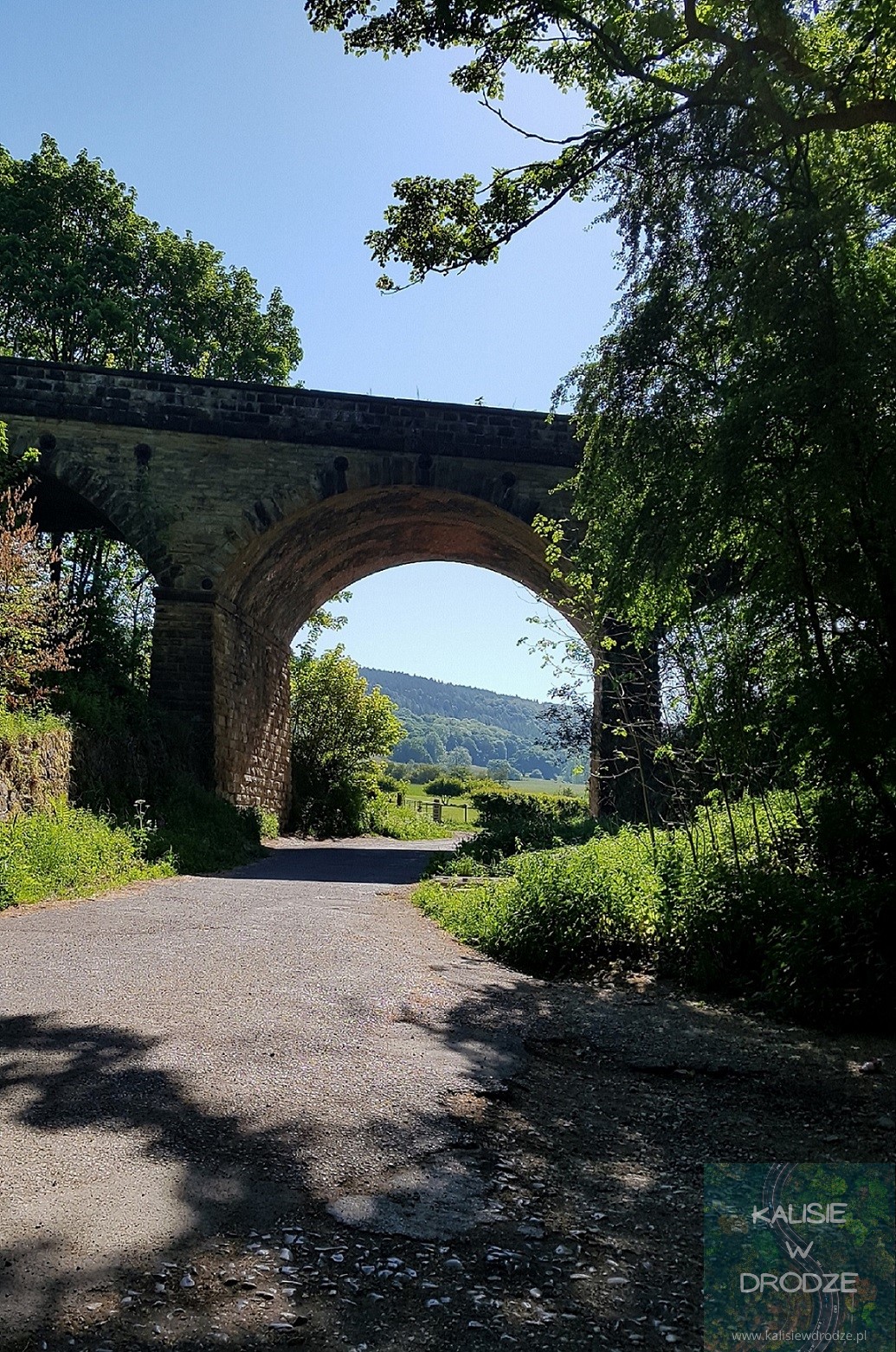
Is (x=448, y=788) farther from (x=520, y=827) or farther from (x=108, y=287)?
(x=520, y=827)

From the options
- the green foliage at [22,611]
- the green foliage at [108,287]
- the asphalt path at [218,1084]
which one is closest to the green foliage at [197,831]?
the green foliage at [22,611]

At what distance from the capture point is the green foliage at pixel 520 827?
41.1 feet

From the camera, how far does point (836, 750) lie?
17.7 feet

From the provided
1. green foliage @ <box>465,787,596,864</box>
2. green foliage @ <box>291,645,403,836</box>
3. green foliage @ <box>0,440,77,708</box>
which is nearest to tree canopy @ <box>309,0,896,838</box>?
green foliage @ <box>465,787,596,864</box>

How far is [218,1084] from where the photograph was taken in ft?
12.0

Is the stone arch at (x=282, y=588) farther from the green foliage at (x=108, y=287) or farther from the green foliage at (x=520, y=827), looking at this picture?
the green foliage at (x=108, y=287)

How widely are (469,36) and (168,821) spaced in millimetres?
9988

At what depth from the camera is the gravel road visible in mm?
2270

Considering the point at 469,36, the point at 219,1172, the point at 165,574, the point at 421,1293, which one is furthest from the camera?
the point at 165,574

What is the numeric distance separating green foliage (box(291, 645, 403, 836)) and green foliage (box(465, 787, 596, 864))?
18.2 ft

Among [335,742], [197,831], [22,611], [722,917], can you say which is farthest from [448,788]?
[722,917]

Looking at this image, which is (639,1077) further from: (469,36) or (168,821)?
(168,821)

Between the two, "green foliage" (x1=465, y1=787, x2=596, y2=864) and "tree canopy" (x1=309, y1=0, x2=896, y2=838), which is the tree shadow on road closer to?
"tree canopy" (x1=309, y1=0, x2=896, y2=838)

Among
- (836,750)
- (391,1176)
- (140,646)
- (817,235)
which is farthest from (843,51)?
(140,646)
